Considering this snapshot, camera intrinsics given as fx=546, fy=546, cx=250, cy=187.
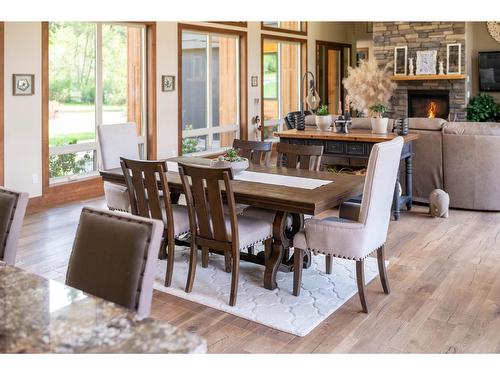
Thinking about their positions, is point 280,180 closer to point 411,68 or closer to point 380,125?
point 380,125

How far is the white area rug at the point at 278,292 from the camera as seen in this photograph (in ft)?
10.4

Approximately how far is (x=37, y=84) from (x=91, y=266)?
16.1 feet

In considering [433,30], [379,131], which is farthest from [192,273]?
[433,30]

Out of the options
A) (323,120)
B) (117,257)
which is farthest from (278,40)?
(117,257)

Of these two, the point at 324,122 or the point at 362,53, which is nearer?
the point at 324,122

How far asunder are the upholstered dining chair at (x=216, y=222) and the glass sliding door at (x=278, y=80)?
6550mm

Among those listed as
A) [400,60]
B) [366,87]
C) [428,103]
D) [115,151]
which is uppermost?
[400,60]

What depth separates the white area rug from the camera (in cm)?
316

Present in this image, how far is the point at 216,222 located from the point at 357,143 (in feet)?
8.41

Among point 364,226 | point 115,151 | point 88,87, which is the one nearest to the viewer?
point 364,226

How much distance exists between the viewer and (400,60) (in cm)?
1064

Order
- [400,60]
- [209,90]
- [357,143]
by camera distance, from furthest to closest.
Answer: [400,60] < [209,90] < [357,143]

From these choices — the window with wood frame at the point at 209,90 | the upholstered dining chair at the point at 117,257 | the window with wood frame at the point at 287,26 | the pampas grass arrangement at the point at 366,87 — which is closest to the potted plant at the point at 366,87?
the pampas grass arrangement at the point at 366,87

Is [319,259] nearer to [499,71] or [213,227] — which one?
[213,227]
